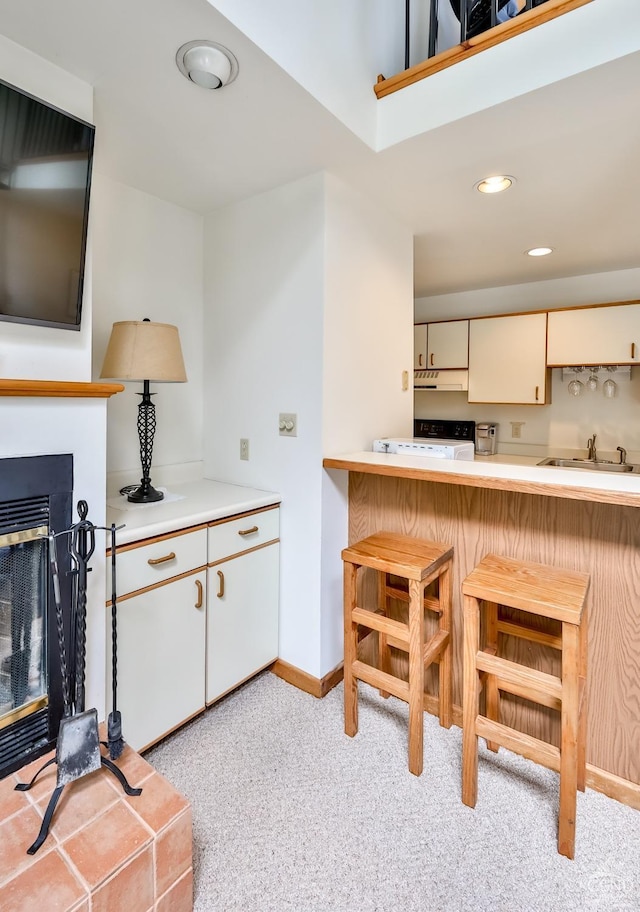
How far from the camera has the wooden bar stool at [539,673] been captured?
1318 mm

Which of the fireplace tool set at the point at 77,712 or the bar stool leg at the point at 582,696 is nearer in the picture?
the fireplace tool set at the point at 77,712

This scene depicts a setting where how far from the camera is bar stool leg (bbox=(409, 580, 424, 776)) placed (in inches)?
62.9

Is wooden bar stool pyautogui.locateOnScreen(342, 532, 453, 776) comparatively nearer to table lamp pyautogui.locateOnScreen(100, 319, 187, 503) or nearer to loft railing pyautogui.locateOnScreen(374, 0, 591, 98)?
table lamp pyautogui.locateOnScreen(100, 319, 187, 503)

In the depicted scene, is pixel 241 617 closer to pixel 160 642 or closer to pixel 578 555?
pixel 160 642

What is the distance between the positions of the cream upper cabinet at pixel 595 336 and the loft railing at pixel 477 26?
2.00 m

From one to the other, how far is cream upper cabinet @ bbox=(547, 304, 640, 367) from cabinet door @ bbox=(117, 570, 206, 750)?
9.67ft

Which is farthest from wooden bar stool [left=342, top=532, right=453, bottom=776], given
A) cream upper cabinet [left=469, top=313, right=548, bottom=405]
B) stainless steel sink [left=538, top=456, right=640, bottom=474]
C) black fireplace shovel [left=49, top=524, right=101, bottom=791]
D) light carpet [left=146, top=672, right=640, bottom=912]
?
cream upper cabinet [left=469, top=313, right=548, bottom=405]

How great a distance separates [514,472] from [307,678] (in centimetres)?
133

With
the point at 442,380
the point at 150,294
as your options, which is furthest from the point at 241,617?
the point at 442,380

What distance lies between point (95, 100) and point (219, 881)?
2.43m

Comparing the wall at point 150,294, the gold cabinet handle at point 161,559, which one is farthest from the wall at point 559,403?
the gold cabinet handle at point 161,559

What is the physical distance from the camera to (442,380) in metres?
3.84

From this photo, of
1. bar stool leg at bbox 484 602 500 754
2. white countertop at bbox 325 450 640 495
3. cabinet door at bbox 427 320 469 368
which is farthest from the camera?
cabinet door at bbox 427 320 469 368

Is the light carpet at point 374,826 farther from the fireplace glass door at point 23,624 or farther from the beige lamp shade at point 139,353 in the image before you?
the beige lamp shade at point 139,353
